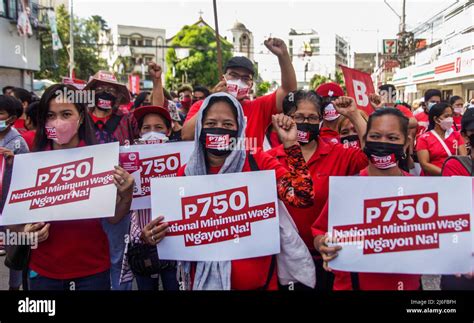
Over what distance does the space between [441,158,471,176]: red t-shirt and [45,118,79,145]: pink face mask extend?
2.16m

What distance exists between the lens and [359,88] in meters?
4.89

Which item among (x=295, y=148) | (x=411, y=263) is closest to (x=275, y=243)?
(x=295, y=148)

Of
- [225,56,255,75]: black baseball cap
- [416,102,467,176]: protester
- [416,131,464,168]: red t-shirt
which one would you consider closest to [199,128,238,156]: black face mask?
[225,56,255,75]: black baseball cap

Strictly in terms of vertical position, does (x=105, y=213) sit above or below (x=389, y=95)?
below

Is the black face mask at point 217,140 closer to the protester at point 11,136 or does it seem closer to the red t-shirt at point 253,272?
the red t-shirt at point 253,272

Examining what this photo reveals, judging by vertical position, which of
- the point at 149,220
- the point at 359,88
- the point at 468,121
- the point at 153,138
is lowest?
the point at 149,220

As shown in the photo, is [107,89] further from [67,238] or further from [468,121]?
[468,121]

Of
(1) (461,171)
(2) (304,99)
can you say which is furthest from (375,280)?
(2) (304,99)

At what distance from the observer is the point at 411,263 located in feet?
8.28

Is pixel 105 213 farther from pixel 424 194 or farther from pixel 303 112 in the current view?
pixel 424 194

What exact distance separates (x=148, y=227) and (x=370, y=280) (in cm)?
120

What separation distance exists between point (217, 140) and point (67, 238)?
1003mm

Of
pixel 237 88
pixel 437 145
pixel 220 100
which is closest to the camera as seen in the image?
pixel 220 100

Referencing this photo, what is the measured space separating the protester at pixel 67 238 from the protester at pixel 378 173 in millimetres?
1076
